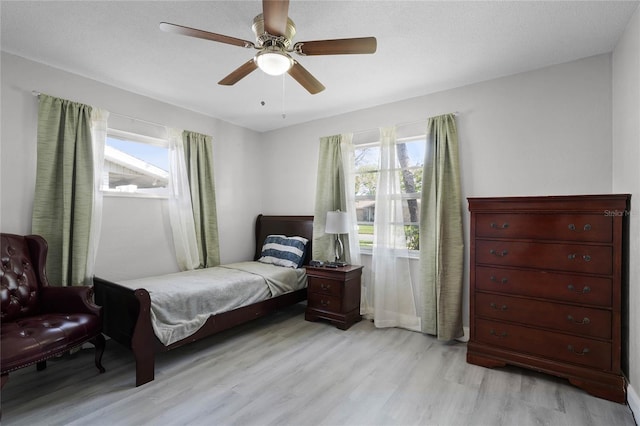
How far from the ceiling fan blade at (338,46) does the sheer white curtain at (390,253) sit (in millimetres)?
1803

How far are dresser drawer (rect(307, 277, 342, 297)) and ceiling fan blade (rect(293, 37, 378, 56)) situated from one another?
2312 millimetres

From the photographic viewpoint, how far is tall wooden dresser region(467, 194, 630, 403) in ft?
6.74

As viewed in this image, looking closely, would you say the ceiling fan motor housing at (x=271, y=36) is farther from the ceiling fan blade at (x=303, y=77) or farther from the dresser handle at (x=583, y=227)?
the dresser handle at (x=583, y=227)

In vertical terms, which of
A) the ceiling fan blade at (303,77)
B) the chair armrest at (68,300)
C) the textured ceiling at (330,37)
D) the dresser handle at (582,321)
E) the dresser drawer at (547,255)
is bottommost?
the dresser handle at (582,321)

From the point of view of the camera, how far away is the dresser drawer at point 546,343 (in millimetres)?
2078

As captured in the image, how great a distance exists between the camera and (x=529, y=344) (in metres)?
2.31

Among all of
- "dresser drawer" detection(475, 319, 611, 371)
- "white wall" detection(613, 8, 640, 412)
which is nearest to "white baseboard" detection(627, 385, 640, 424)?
"white wall" detection(613, 8, 640, 412)

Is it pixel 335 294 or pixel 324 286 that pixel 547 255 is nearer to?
pixel 335 294

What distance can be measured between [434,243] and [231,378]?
2.22 m

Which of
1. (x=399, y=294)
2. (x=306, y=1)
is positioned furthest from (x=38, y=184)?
(x=399, y=294)

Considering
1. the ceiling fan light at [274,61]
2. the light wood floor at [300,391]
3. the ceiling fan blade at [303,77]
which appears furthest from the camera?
the ceiling fan blade at [303,77]

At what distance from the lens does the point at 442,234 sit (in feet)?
9.87

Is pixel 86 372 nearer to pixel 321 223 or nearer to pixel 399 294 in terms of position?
pixel 321 223

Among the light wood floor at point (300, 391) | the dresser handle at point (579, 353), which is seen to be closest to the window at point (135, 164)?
the light wood floor at point (300, 391)
